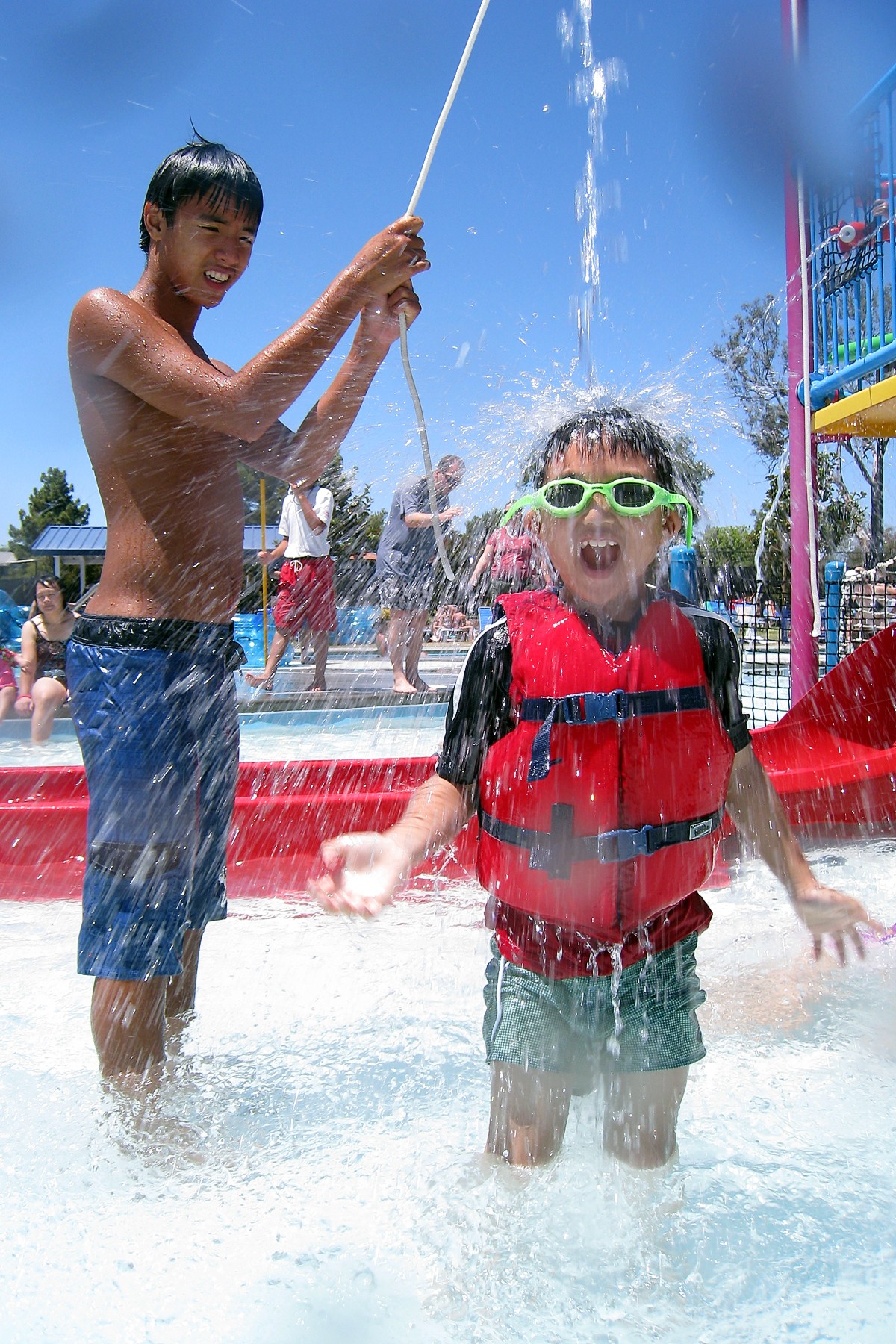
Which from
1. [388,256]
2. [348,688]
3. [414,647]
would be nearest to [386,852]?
[388,256]

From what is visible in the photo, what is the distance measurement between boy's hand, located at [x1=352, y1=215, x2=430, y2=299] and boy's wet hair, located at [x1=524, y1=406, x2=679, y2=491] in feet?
1.30

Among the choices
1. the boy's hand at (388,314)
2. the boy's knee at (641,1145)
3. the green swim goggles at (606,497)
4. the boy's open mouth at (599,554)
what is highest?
the boy's hand at (388,314)

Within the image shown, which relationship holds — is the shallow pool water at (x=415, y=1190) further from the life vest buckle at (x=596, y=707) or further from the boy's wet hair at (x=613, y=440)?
the boy's wet hair at (x=613, y=440)

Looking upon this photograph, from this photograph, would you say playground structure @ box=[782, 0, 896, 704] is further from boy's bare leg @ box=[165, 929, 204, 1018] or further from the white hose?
boy's bare leg @ box=[165, 929, 204, 1018]

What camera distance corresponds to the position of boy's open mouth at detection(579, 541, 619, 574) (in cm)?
157

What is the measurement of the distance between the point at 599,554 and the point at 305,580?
18.9 ft

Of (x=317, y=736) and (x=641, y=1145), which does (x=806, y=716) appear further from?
(x=317, y=736)

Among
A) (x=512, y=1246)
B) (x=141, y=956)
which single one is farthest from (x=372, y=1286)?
(x=141, y=956)

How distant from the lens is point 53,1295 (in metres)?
1.30

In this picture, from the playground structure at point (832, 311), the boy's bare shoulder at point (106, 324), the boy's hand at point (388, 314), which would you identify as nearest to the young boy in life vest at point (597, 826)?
the boy's hand at point (388, 314)

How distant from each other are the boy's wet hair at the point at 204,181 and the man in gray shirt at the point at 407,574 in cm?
413

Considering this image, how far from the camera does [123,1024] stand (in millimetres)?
1656

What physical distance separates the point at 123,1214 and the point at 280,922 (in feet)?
5.11

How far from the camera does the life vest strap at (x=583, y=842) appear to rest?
1.49 metres
